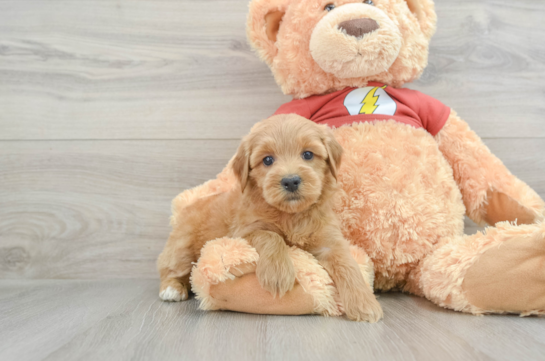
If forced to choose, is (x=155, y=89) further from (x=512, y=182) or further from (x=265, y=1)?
(x=512, y=182)

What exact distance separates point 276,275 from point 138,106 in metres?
1.11

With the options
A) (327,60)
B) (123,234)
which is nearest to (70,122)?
(123,234)

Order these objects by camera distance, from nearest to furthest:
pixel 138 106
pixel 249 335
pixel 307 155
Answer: pixel 249 335
pixel 307 155
pixel 138 106

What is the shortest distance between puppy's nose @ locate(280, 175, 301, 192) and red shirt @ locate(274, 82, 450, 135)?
0.40m

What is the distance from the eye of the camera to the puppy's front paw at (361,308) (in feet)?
3.40

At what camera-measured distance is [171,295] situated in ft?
4.40

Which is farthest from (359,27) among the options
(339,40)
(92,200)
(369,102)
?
(92,200)

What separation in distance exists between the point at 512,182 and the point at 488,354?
755 mm

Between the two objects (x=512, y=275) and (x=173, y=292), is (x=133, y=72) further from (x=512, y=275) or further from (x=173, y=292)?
(x=512, y=275)

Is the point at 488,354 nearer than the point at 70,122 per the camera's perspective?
Yes

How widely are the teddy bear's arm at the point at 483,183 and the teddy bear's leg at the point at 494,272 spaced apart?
238 millimetres

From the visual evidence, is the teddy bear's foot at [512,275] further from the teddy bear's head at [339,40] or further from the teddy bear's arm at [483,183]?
the teddy bear's head at [339,40]

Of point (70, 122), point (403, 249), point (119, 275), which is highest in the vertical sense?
point (70, 122)

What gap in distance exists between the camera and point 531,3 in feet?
5.60
